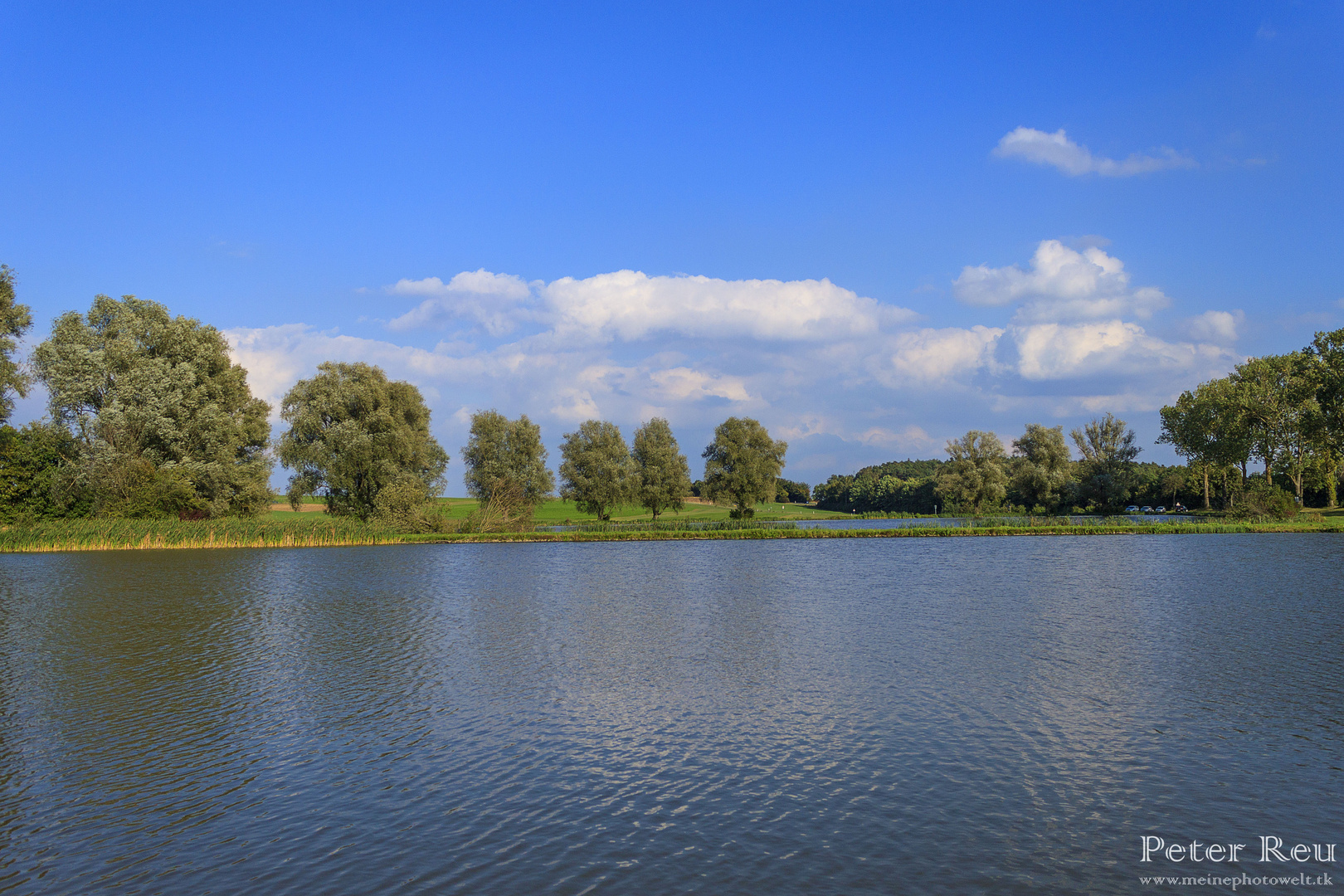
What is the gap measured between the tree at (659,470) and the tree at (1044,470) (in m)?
48.3

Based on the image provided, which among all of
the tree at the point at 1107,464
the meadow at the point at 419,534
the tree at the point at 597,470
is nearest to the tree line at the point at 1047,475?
the tree at the point at 1107,464

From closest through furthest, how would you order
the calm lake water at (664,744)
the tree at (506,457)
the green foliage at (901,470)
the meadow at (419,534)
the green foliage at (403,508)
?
the calm lake water at (664,744)
the meadow at (419,534)
the green foliage at (403,508)
the tree at (506,457)
the green foliage at (901,470)

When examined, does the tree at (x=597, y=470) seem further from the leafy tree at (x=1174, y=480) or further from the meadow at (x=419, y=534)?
the leafy tree at (x=1174, y=480)

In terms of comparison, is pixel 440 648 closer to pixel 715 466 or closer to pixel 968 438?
pixel 715 466

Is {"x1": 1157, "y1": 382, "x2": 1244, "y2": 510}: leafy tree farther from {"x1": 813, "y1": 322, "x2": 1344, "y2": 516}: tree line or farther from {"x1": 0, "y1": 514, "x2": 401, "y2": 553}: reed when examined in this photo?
{"x1": 0, "y1": 514, "x2": 401, "y2": 553}: reed

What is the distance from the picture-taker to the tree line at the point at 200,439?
58.7 meters

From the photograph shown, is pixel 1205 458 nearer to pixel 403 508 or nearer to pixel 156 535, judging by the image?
pixel 403 508

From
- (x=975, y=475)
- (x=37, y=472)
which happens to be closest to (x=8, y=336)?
(x=37, y=472)

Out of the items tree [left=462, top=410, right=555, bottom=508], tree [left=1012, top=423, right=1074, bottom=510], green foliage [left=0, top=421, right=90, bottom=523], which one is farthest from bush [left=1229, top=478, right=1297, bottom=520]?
green foliage [left=0, top=421, right=90, bottom=523]

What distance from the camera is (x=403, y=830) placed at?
9.04 meters

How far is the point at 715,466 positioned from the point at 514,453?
75.6ft

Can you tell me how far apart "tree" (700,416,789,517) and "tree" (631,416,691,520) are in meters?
3.38

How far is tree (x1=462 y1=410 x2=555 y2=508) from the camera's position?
266ft

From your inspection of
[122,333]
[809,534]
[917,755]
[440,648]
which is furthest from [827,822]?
[122,333]
